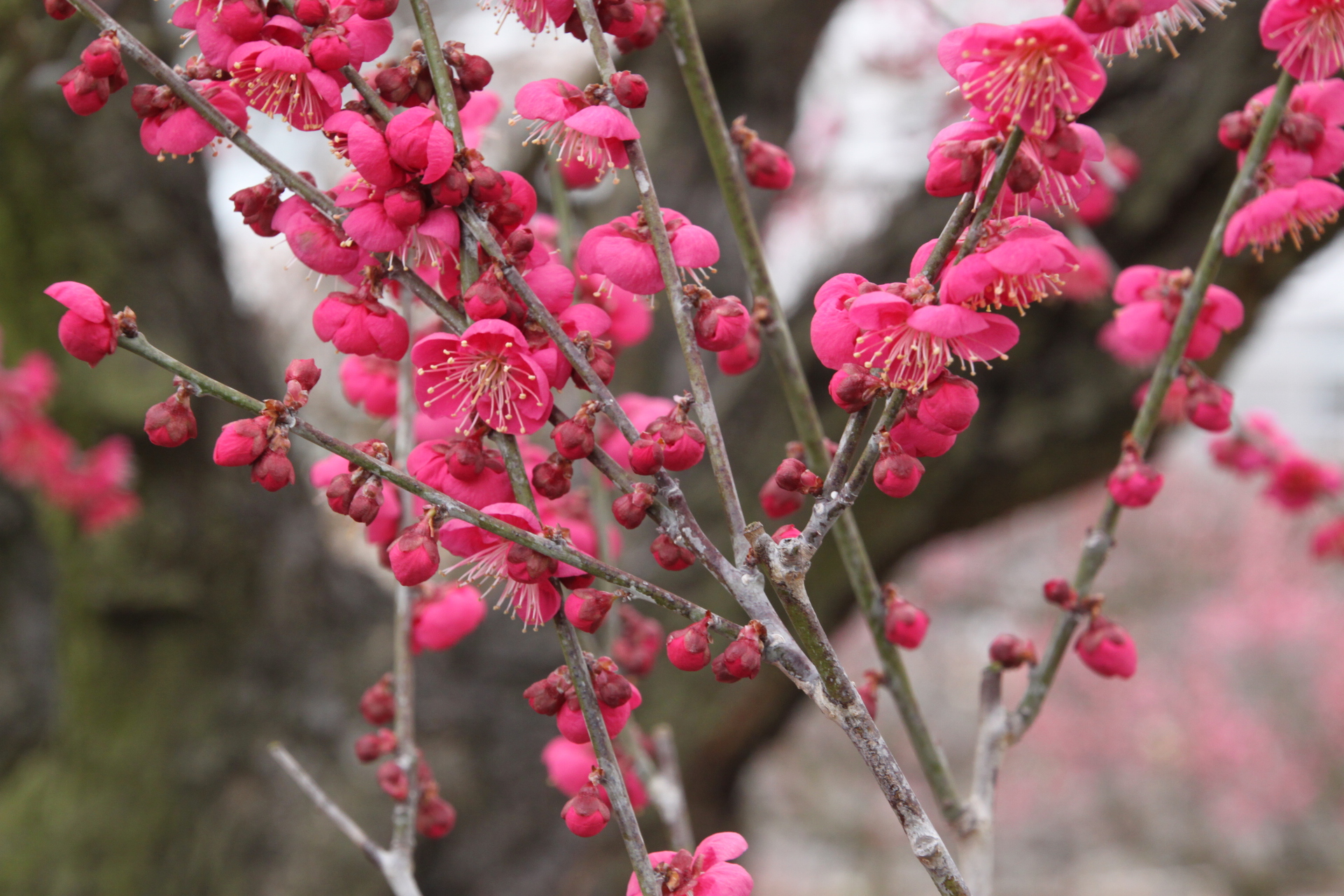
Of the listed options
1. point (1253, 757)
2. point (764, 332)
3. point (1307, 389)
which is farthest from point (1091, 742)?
point (1307, 389)

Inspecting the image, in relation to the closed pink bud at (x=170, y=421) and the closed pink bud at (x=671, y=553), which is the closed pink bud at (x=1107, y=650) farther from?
the closed pink bud at (x=170, y=421)

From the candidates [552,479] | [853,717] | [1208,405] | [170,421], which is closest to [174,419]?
[170,421]

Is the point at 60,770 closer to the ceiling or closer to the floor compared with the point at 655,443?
closer to the floor

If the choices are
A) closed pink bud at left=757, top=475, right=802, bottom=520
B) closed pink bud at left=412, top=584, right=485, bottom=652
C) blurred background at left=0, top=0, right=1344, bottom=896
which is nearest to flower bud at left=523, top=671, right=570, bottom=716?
closed pink bud at left=757, top=475, right=802, bottom=520

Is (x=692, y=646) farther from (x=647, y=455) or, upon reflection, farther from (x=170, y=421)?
(x=170, y=421)

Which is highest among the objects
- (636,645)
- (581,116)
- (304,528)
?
(581,116)

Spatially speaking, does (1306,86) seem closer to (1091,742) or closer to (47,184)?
(47,184)

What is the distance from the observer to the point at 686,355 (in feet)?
1.85

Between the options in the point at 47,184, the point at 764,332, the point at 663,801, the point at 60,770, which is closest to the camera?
the point at 764,332

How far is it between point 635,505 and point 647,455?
0.10 ft

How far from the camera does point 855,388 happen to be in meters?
0.52

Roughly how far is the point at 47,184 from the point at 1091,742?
6941mm

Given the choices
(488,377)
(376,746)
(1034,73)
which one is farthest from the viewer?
(376,746)

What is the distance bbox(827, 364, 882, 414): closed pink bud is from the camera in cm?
52
